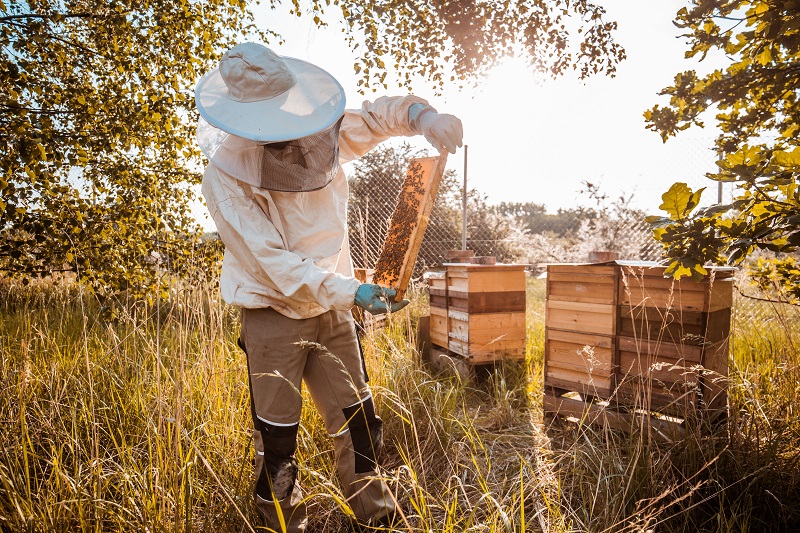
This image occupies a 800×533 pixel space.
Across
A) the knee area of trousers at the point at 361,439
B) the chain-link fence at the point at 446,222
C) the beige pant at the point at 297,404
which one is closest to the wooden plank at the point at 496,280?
the beige pant at the point at 297,404

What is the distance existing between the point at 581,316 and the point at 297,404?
7.00 ft

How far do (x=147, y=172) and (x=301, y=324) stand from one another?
3073 millimetres

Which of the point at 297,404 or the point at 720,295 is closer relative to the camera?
the point at 297,404

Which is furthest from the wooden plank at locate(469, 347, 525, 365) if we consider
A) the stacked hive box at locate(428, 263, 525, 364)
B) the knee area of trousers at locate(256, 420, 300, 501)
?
the knee area of trousers at locate(256, 420, 300, 501)

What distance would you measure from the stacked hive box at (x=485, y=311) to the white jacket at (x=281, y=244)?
2089 mm

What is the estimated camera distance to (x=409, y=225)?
242cm

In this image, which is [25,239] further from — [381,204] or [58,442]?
[381,204]

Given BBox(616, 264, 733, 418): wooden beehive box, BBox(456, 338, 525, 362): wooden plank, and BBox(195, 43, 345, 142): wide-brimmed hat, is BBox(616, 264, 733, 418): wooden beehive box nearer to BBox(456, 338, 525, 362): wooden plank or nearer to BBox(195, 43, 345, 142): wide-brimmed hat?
BBox(456, 338, 525, 362): wooden plank

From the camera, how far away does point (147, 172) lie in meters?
4.23

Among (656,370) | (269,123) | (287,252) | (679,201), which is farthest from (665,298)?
(269,123)

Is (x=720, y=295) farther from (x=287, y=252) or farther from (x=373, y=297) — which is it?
(x=287, y=252)

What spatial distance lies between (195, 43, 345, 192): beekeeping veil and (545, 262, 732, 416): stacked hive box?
1.70 meters

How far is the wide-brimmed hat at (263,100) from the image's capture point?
1.78 m

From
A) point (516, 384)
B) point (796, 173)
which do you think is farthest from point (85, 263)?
point (796, 173)
